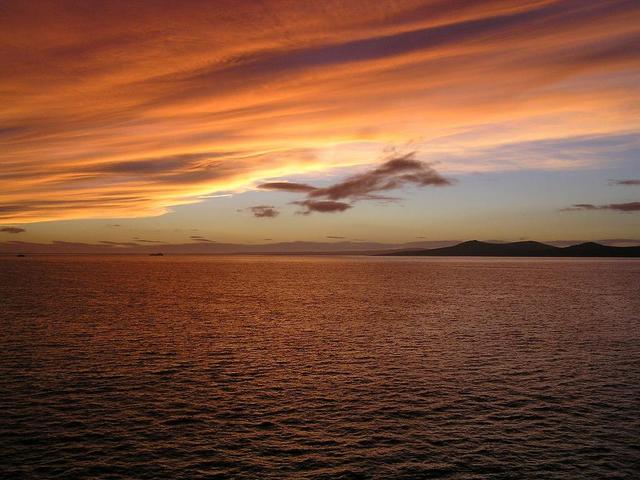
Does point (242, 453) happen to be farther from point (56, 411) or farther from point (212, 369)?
point (212, 369)

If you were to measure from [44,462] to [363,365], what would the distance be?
30.4 meters

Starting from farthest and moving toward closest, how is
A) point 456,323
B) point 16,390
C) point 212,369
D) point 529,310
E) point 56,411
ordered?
point 529,310 → point 456,323 → point 212,369 → point 16,390 → point 56,411

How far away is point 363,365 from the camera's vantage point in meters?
51.7

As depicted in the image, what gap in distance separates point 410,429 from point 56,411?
24.7 meters

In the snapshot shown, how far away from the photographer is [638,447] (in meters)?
30.6

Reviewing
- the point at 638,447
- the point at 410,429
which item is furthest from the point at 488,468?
the point at 638,447

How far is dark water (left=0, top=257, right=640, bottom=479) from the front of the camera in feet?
95.1

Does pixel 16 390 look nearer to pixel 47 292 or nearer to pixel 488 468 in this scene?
pixel 488 468

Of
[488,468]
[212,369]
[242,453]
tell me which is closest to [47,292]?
A: [212,369]

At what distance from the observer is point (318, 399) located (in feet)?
133

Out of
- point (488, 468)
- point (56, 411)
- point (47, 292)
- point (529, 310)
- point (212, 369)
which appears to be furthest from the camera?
point (47, 292)

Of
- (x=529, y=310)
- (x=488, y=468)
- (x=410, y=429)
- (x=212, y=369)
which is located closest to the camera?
(x=488, y=468)

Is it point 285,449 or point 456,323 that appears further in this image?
point 456,323

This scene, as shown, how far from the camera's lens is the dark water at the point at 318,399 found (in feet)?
95.1
